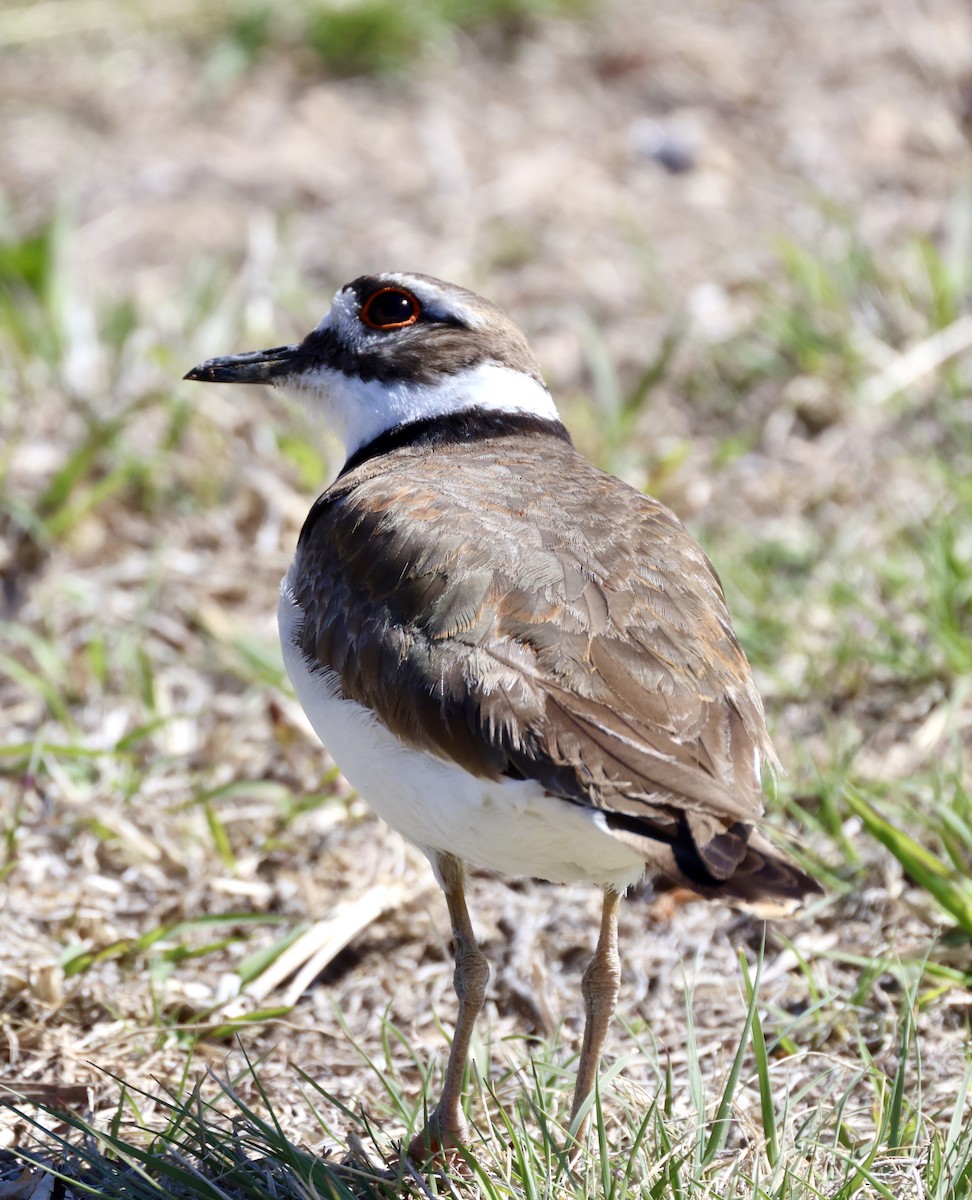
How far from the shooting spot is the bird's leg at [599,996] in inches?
137

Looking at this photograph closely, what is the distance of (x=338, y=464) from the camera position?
625cm

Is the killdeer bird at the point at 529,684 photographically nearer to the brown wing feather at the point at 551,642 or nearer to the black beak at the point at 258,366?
the brown wing feather at the point at 551,642

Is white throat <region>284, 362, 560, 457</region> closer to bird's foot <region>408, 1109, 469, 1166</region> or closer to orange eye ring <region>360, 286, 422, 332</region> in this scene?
orange eye ring <region>360, 286, 422, 332</region>

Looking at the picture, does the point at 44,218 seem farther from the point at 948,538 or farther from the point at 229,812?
the point at 948,538

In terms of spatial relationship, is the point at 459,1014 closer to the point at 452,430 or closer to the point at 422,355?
the point at 452,430

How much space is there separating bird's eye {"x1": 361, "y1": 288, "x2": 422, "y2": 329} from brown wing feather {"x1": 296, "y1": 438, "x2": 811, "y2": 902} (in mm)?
705

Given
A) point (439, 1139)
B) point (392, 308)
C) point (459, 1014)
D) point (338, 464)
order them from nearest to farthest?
1. point (439, 1139)
2. point (459, 1014)
3. point (392, 308)
4. point (338, 464)

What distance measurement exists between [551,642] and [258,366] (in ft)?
6.10

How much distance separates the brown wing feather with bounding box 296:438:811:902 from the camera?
2.91 meters

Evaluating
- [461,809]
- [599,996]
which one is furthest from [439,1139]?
[461,809]

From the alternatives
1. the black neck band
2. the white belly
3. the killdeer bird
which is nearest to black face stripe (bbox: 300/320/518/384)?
the black neck band

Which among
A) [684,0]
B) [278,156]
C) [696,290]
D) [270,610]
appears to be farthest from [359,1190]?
[684,0]

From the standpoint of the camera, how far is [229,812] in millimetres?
4812

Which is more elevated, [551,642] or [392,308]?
[392,308]
